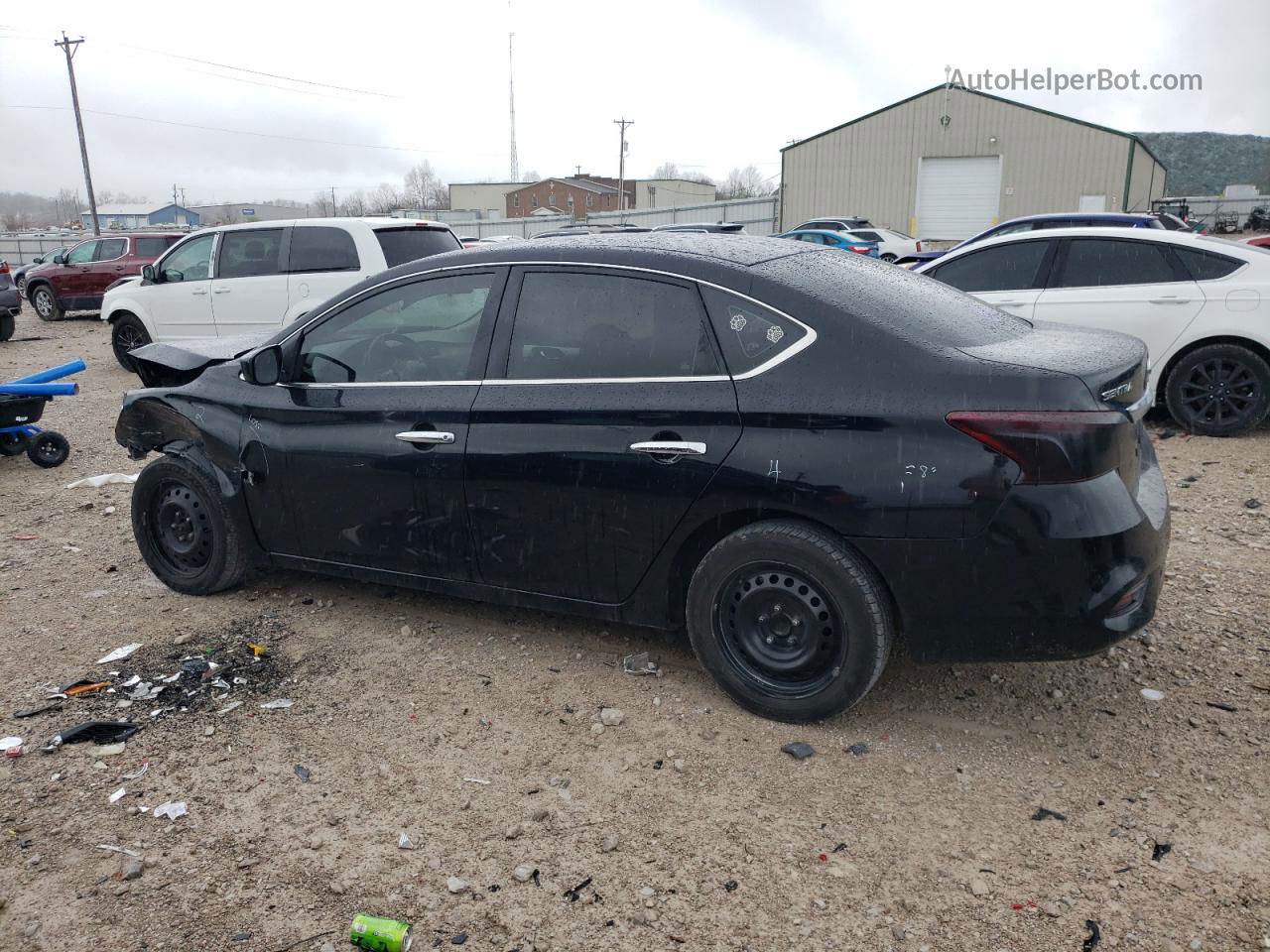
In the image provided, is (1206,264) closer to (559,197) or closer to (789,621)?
(789,621)

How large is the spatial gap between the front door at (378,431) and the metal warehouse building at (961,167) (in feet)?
120

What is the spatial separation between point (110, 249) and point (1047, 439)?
2212cm

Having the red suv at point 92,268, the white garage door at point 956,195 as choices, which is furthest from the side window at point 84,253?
the white garage door at point 956,195

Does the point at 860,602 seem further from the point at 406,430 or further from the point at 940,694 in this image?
the point at 406,430

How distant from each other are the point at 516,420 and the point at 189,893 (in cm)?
196

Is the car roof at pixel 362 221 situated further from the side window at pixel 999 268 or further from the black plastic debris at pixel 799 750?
the black plastic debris at pixel 799 750

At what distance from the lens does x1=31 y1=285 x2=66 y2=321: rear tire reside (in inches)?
820

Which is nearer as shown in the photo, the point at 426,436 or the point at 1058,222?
the point at 426,436

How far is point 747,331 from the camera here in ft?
11.5

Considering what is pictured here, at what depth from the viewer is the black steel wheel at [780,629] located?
338 centimetres

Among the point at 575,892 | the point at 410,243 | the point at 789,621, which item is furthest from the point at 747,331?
the point at 410,243

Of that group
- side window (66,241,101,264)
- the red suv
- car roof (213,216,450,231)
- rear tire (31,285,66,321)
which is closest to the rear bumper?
car roof (213,216,450,231)

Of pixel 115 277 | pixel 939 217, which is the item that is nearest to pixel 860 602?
pixel 115 277

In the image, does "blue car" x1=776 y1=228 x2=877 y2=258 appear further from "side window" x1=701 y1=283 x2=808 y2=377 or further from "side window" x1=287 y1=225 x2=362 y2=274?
"side window" x1=701 y1=283 x2=808 y2=377
